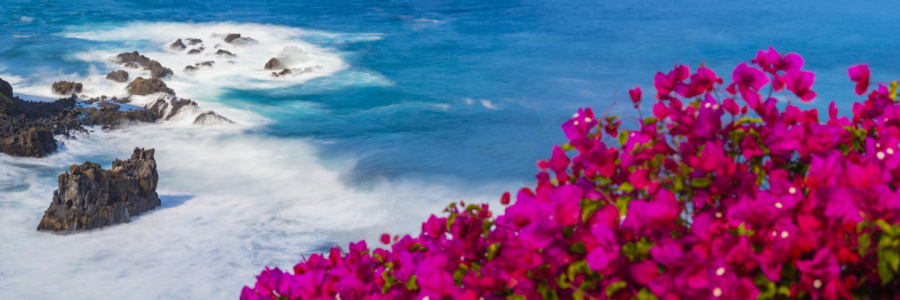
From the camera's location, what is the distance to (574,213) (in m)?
1.82

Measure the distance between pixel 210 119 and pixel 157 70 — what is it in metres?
4.31

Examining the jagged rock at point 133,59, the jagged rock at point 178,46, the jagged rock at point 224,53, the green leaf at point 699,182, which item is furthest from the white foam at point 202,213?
the green leaf at point 699,182

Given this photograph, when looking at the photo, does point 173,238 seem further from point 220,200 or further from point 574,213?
point 574,213

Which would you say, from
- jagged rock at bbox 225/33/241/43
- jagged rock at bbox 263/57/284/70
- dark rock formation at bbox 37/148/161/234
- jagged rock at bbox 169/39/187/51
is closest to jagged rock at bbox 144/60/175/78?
jagged rock at bbox 263/57/284/70

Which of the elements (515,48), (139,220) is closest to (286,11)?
(515,48)

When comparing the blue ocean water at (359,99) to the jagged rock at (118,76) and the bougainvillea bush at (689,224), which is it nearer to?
the bougainvillea bush at (689,224)

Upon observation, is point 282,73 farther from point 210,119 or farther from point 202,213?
point 202,213

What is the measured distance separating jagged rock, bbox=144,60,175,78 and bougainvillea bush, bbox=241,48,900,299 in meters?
15.6

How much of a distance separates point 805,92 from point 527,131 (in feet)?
39.0

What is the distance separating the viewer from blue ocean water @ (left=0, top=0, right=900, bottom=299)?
834 centimetres

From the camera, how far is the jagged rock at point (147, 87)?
48.2 feet

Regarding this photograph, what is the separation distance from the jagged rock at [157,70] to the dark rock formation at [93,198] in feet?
28.5

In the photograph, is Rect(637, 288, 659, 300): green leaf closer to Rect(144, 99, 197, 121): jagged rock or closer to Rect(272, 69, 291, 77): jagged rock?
Rect(144, 99, 197, 121): jagged rock

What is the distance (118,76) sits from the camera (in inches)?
638
